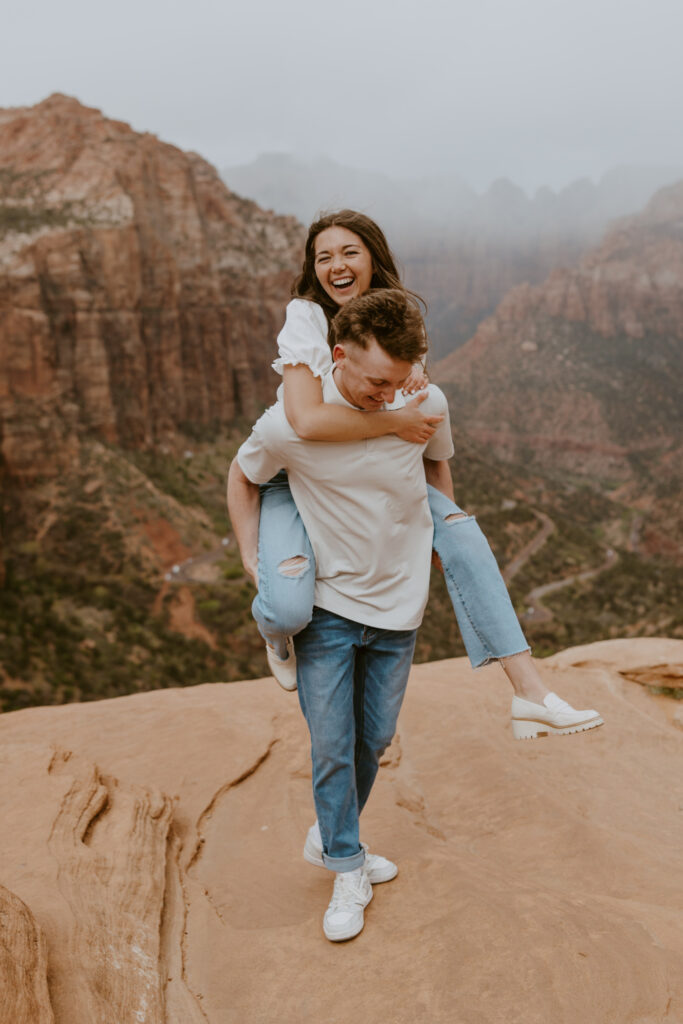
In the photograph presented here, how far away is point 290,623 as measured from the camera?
9.98 feet

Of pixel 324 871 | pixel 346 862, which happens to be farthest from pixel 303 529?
pixel 324 871

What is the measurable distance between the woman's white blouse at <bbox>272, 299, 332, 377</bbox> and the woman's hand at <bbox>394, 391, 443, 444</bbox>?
0.37m

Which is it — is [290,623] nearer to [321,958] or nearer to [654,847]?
[321,958]

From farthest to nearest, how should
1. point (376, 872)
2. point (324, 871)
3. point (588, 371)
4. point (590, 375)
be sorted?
Answer: point (588, 371), point (590, 375), point (324, 871), point (376, 872)

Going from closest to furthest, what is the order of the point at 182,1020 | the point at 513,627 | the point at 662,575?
the point at 182,1020
the point at 513,627
the point at 662,575

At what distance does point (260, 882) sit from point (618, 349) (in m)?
116

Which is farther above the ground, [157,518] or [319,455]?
[319,455]

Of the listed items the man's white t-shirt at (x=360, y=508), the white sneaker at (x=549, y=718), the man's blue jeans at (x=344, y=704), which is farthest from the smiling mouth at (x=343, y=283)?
the white sneaker at (x=549, y=718)

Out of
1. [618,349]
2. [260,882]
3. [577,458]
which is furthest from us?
[618,349]

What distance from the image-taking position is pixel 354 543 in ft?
10.2

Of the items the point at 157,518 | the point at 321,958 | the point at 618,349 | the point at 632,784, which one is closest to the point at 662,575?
the point at 157,518

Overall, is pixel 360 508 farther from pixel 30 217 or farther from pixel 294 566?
pixel 30 217

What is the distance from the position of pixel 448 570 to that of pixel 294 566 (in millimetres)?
723

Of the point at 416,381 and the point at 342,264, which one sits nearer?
the point at 416,381
